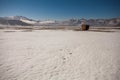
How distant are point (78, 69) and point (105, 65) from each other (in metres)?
1.44

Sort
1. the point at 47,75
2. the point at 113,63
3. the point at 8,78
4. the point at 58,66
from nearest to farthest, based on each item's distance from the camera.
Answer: the point at 8,78, the point at 47,75, the point at 58,66, the point at 113,63

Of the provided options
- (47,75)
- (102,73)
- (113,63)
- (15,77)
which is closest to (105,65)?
(113,63)

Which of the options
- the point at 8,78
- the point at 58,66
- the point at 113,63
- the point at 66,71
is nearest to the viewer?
the point at 8,78

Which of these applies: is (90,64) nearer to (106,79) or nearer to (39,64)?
(106,79)

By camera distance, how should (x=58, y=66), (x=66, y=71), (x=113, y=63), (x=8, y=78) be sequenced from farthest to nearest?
(x=113, y=63)
(x=58, y=66)
(x=66, y=71)
(x=8, y=78)

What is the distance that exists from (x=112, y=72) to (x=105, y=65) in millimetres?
746

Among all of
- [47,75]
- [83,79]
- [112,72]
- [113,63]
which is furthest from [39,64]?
A: [113,63]

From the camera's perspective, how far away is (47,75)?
4500 millimetres

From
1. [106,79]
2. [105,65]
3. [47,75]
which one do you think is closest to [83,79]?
[106,79]

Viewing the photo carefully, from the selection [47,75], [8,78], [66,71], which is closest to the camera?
[8,78]

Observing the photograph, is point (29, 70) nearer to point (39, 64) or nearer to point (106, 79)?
point (39, 64)

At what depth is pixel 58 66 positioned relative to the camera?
17.8 ft

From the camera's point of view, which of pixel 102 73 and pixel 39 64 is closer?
pixel 102 73

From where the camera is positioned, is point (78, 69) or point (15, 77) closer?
point (15, 77)
